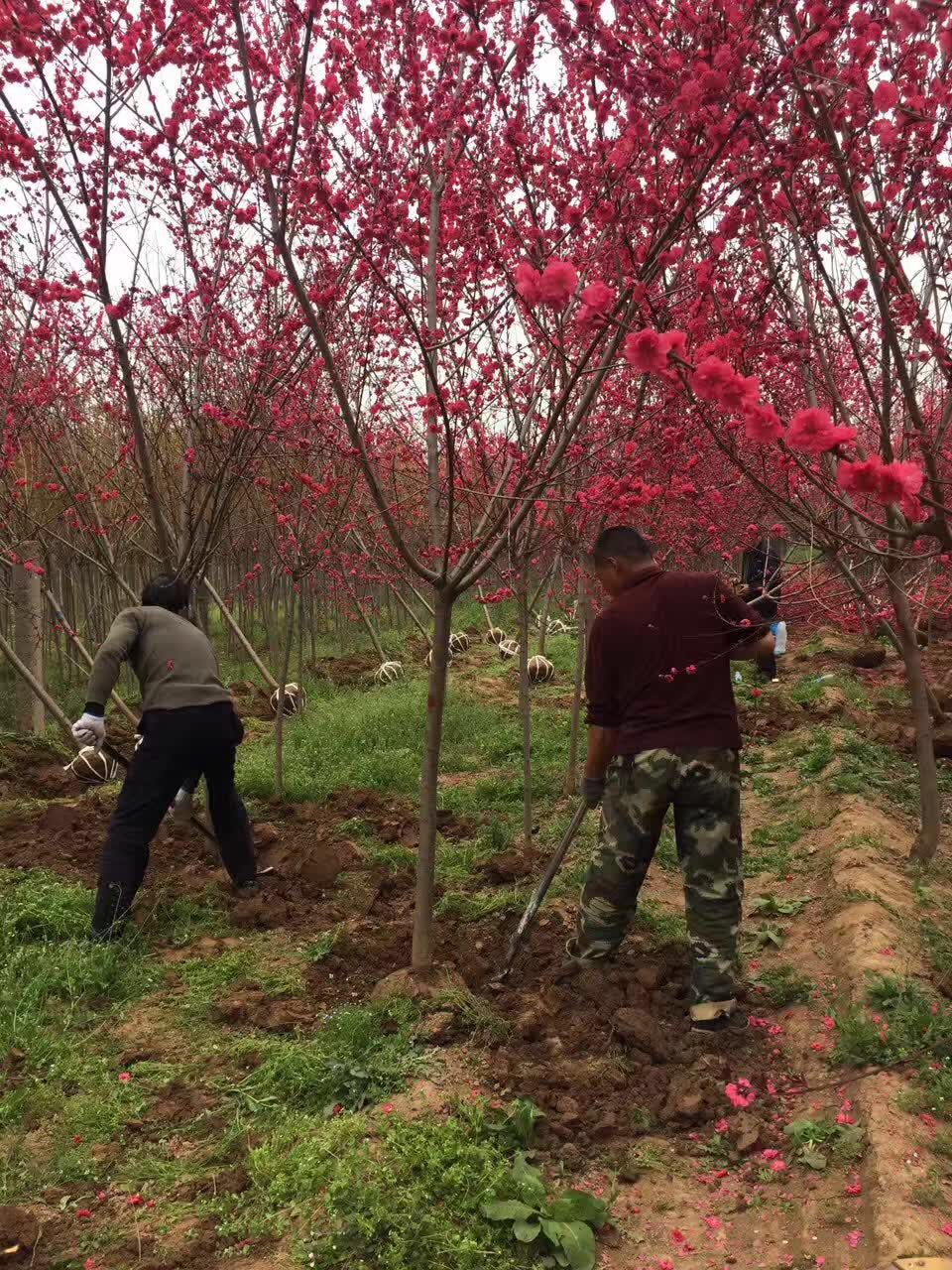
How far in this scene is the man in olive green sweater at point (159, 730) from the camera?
441 cm

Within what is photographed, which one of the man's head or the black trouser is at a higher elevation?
the man's head

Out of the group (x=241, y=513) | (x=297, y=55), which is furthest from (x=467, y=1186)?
(x=241, y=513)

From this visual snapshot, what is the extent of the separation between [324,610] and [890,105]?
56.8ft

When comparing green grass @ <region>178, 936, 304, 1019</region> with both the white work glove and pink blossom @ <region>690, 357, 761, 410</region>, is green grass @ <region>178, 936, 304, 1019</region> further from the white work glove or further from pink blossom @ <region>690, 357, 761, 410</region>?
pink blossom @ <region>690, 357, 761, 410</region>

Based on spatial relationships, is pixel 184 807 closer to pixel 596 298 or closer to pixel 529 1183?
pixel 529 1183

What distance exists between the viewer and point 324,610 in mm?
19297

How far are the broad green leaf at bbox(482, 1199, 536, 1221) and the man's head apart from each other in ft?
7.42

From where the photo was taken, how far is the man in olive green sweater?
4406 millimetres

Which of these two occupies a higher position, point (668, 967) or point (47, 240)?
point (47, 240)

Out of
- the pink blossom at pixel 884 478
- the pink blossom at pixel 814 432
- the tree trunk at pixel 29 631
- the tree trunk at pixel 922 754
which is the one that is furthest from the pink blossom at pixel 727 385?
the tree trunk at pixel 29 631

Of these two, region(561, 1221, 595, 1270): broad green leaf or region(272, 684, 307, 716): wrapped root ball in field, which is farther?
region(272, 684, 307, 716): wrapped root ball in field

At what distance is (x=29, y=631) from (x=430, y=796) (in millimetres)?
6788

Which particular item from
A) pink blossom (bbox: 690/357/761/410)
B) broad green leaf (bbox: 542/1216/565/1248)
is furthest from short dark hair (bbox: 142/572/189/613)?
pink blossom (bbox: 690/357/761/410)

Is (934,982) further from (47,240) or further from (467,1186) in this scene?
(47,240)
